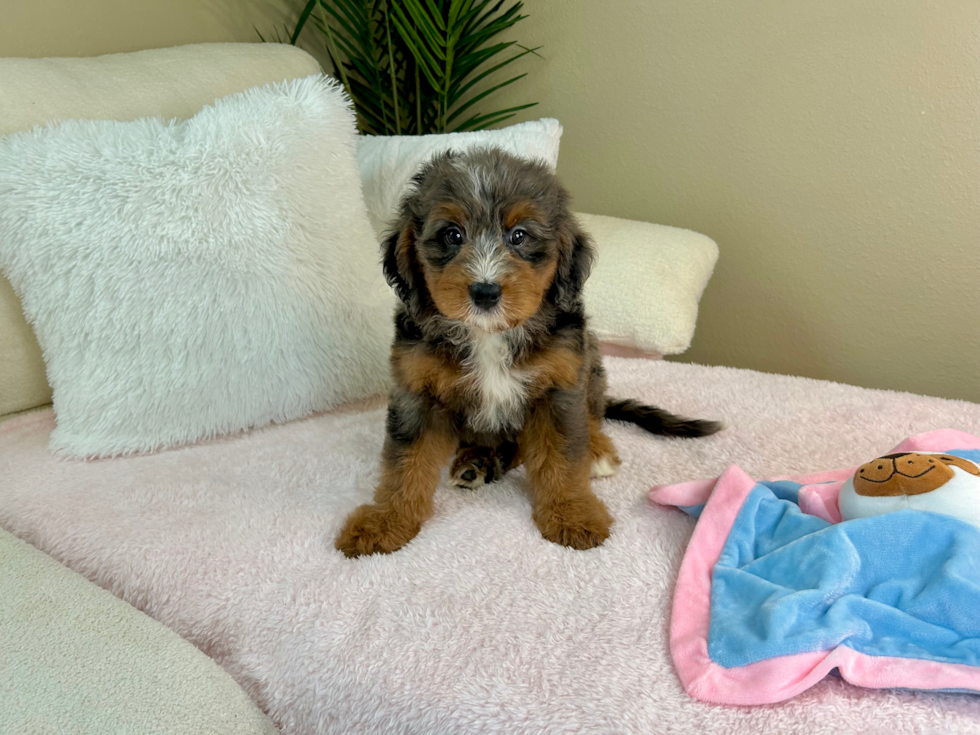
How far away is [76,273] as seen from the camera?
2143mm

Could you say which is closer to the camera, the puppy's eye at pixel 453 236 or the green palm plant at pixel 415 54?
the puppy's eye at pixel 453 236

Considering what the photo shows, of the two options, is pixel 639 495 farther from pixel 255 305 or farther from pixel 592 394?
pixel 255 305

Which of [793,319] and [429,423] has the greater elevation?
[429,423]

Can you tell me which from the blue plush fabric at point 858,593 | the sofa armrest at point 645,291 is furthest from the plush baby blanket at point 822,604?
the sofa armrest at point 645,291

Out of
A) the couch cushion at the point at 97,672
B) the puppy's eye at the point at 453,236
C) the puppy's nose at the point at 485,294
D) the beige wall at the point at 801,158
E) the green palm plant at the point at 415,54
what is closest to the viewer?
the couch cushion at the point at 97,672

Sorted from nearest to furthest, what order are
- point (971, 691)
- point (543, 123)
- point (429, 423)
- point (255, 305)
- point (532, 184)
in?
1. point (971, 691)
2. point (532, 184)
3. point (429, 423)
4. point (255, 305)
5. point (543, 123)

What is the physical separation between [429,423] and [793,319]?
2.22m

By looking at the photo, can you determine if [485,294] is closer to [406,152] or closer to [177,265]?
[177,265]

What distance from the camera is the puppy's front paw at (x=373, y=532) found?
1.74 m

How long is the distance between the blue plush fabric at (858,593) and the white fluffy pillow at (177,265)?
153 cm

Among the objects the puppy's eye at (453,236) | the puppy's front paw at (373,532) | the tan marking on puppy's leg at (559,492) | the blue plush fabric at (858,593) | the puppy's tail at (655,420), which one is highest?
the puppy's eye at (453,236)

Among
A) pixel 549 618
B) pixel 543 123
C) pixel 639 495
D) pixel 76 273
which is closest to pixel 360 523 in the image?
pixel 549 618

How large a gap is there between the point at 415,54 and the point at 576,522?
2.63 m

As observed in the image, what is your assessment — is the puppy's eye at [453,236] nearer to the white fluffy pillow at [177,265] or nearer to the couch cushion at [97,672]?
the white fluffy pillow at [177,265]
